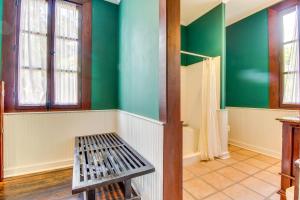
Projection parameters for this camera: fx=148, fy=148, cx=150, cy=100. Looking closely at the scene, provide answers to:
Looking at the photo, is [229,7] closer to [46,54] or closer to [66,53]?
[66,53]

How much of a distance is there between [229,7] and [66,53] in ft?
11.0

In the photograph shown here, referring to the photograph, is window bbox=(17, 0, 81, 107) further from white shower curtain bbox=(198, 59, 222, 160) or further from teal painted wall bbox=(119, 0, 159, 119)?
white shower curtain bbox=(198, 59, 222, 160)

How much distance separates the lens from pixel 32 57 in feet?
7.54

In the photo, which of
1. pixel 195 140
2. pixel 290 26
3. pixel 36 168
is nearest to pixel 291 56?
pixel 290 26

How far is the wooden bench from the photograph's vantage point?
3.98 ft

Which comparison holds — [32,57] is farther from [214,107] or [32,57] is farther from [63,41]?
[214,107]

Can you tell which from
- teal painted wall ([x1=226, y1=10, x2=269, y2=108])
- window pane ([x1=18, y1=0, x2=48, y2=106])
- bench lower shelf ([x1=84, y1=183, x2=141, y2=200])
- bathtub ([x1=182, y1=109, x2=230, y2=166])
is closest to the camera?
bench lower shelf ([x1=84, y1=183, x2=141, y2=200])

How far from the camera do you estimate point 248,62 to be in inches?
133

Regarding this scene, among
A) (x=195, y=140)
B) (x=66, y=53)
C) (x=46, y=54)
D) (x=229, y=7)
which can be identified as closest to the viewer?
(x=46, y=54)

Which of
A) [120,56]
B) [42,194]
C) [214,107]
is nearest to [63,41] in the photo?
[120,56]

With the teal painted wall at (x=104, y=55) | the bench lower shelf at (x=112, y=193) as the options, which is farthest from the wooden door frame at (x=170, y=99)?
the teal painted wall at (x=104, y=55)

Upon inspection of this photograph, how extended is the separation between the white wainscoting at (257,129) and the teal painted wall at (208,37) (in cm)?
97

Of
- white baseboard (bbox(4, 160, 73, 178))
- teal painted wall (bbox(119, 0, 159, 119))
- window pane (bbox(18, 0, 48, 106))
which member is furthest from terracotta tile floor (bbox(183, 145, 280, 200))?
window pane (bbox(18, 0, 48, 106))

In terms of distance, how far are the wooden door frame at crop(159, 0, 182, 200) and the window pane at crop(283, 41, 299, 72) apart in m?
2.71
